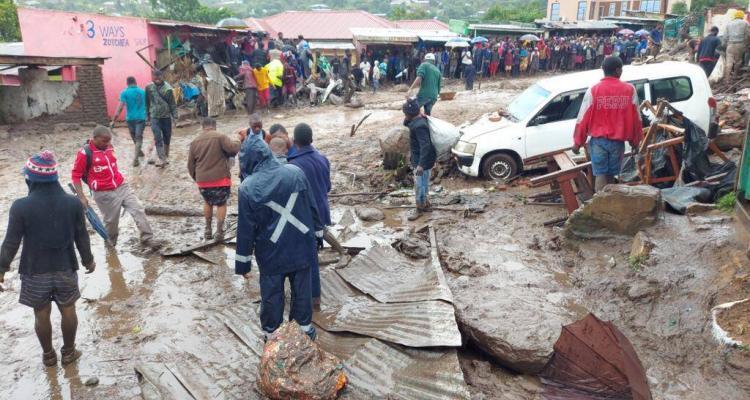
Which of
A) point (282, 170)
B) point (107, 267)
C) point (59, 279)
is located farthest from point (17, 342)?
point (282, 170)

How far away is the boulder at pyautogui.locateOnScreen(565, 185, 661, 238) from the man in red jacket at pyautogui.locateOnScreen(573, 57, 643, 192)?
612 millimetres

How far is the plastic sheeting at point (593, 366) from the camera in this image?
3.85 meters

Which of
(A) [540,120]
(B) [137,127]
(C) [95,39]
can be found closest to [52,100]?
(C) [95,39]

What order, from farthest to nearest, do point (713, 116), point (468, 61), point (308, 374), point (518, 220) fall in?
1. point (468, 61)
2. point (713, 116)
3. point (518, 220)
4. point (308, 374)

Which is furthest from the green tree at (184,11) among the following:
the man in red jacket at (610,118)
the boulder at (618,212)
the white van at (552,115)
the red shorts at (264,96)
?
the boulder at (618,212)

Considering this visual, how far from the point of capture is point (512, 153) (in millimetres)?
9055

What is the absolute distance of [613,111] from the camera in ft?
20.9

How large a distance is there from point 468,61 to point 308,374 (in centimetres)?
2032

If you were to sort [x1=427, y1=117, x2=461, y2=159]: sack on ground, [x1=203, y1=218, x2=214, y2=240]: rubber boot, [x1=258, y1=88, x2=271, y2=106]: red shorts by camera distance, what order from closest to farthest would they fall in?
[x1=203, y1=218, x2=214, y2=240]: rubber boot, [x1=427, y1=117, x2=461, y2=159]: sack on ground, [x1=258, y1=88, x2=271, y2=106]: red shorts

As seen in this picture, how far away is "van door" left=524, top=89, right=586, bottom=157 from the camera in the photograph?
28.5 feet

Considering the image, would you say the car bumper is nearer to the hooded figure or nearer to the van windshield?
the van windshield

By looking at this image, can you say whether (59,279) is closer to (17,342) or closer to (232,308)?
(17,342)

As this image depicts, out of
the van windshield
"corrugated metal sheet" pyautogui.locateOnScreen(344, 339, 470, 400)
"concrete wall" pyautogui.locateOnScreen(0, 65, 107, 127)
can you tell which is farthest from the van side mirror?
"concrete wall" pyautogui.locateOnScreen(0, 65, 107, 127)

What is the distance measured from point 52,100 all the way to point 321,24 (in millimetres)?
20940
